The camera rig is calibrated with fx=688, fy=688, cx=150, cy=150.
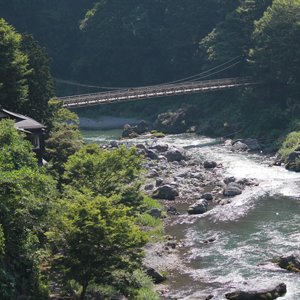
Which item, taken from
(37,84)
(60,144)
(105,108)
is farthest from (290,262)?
(105,108)

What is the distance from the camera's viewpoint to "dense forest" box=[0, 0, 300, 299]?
74.2ft

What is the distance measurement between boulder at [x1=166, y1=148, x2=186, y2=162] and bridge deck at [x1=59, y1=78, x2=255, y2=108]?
10.9m

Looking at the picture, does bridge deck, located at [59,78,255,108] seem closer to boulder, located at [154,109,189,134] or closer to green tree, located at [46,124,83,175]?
boulder, located at [154,109,189,134]

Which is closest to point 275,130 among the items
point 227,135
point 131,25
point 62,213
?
point 227,135

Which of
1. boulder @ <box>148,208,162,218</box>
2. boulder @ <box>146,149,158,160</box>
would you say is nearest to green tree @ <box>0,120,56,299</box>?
boulder @ <box>148,208,162,218</box>

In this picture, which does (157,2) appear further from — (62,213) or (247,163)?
(62,213)

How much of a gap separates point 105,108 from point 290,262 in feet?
196

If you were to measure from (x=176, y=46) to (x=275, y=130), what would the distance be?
93.6 feet

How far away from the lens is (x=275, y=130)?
63250 millimetres

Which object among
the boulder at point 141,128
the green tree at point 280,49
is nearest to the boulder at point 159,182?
the green tree at point 280,49

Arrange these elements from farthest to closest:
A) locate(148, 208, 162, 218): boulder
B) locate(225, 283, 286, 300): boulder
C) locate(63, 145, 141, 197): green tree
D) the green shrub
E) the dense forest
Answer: the green shrub, locate(148, 208, 162, 218): boulder, locate(63, 145, 141, 197): green tree, locate(225, 283, 286, 300): boulder, the dense forest

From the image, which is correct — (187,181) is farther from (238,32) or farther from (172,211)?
(238,32)

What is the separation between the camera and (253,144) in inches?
2393

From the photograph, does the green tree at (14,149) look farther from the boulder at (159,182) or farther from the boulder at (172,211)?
the boulder at (159,182)
